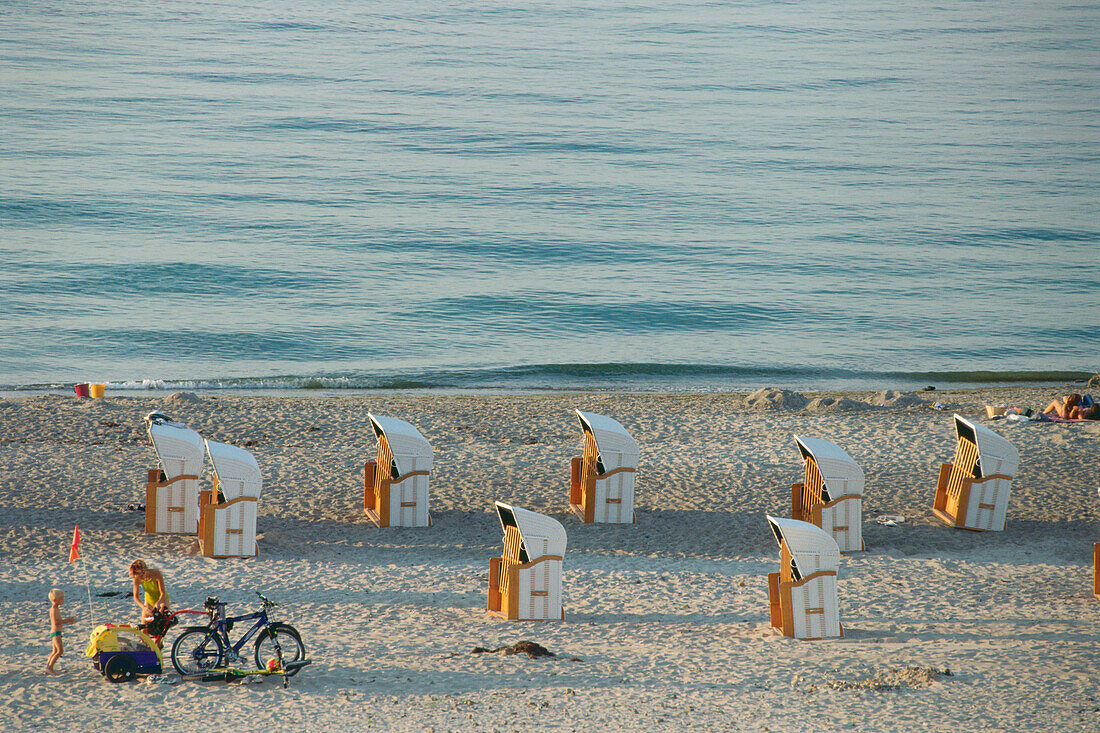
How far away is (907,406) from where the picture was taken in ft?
63.1

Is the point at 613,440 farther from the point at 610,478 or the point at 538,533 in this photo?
the point at 538,533

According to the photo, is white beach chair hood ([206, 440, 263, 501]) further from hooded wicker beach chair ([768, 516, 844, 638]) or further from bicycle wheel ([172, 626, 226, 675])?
hooded wicker beach chair ([768, 516, 844, 638])

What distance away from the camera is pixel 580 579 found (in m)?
11.0

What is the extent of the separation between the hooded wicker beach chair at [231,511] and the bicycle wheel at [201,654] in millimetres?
3224

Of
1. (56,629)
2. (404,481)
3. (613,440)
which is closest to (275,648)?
(56,629)

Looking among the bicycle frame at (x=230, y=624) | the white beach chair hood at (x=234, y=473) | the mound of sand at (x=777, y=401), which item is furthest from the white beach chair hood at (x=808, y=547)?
the mound of sand at (x=777, y=401)

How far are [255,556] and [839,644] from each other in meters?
6.41

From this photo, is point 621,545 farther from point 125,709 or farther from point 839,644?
point 125,709

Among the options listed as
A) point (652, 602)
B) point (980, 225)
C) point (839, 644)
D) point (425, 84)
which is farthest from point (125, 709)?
point (425, 84)

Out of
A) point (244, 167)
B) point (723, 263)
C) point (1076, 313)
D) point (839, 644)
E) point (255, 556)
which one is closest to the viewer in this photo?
point (839, 644)

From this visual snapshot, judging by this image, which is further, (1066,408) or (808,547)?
(1066,408)

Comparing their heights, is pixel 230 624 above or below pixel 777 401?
below

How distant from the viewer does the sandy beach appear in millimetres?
7590

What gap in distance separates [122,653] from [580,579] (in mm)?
4851
